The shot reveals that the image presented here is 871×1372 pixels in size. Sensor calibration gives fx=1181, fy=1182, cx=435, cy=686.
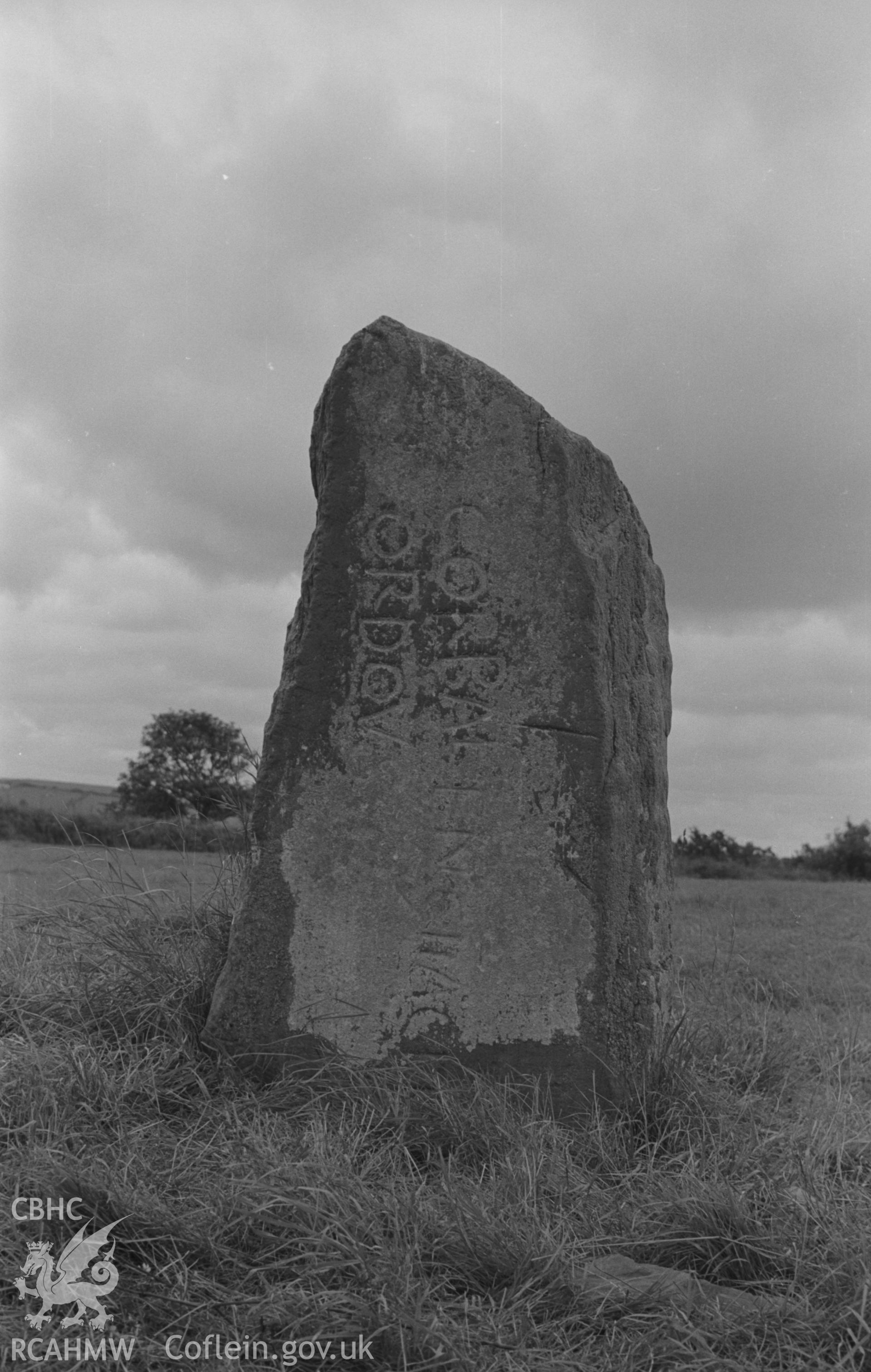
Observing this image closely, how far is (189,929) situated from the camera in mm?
5195

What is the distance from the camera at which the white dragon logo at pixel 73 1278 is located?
9.29 ft

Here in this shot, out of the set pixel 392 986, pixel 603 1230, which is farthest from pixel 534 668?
pixel 603 1230

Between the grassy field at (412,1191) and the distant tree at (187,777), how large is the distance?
57 centimetres

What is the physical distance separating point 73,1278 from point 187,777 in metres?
3.37

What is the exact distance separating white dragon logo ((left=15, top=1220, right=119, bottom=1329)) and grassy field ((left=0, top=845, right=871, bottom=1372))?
27mm

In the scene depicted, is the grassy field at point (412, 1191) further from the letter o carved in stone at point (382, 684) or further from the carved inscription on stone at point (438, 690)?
the letter o carved in stone at point (382, 684)

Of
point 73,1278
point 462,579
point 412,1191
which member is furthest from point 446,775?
point 73,1278

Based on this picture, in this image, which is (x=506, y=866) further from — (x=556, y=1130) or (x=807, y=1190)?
(x=807, y=1190)

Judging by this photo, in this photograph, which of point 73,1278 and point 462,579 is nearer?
point 73,1278

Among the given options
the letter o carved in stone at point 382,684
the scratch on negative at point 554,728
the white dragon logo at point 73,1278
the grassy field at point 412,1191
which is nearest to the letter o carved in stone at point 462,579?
the letter o carved in stone at point 382,684

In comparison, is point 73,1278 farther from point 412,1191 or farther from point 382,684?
point 382,684

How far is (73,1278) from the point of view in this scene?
293 cm

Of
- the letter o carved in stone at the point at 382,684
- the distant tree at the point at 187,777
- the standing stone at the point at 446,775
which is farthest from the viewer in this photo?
the distant tree at the point at 187,777

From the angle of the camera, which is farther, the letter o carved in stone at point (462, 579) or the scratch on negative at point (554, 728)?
the letter o carved in stone at point (462, 579)
